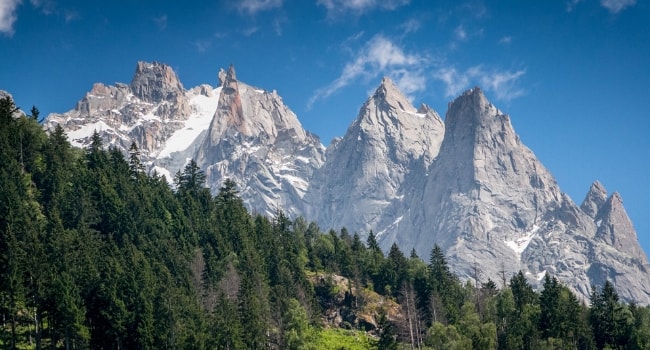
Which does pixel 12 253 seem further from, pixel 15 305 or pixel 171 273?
pixel 171 273

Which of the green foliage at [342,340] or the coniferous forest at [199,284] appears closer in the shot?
the coniferous forest at [199,284]

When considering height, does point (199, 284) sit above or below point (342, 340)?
above

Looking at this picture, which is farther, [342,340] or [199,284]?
[199,284]

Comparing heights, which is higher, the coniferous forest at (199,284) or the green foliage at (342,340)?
the coniferous forest at (199,284)

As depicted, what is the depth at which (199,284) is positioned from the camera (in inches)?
4301

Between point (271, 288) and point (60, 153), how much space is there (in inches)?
1755

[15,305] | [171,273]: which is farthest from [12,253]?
[171,273]

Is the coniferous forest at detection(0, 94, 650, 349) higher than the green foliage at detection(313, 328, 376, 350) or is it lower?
higher

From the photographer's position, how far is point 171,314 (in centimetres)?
7944

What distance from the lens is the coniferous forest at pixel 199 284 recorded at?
7912cm

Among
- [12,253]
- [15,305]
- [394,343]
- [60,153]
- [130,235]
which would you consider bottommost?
[394,343]

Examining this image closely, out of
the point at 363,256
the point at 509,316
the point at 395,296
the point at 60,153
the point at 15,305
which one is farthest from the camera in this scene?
the point at 363,256

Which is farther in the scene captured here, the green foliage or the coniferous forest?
the green foliage

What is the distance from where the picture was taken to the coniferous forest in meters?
79.1
